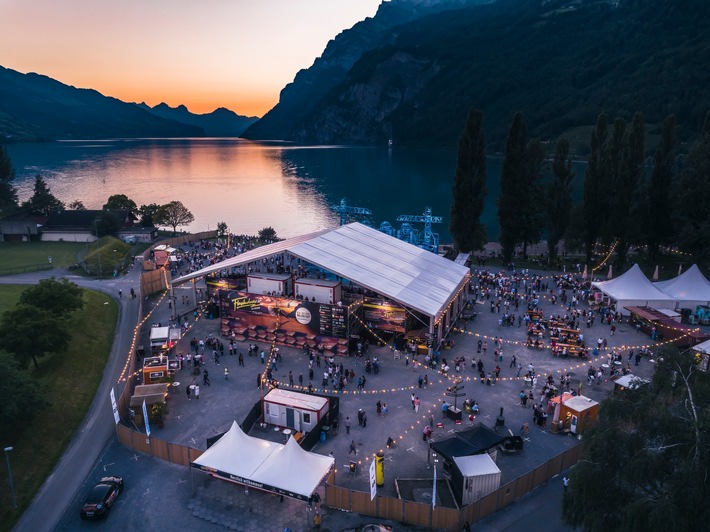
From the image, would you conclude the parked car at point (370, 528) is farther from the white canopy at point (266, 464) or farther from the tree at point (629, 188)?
the tree at point (629, 188)

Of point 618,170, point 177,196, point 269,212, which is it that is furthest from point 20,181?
point 618,170

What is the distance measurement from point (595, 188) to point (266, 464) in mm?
51888

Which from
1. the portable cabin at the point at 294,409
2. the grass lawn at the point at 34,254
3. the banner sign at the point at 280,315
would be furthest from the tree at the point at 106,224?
the portable cabin at the point at 294,409

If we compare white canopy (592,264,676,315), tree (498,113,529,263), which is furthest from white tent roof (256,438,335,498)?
tree (498,113,529,263)

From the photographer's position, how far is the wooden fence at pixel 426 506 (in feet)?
60.7

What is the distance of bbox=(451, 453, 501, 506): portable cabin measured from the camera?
→ 64.9ft

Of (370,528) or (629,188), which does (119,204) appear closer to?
(629,188)

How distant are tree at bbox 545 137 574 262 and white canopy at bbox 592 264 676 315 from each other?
18.2 m

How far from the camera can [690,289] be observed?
42.1 m

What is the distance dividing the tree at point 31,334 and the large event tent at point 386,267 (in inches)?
452

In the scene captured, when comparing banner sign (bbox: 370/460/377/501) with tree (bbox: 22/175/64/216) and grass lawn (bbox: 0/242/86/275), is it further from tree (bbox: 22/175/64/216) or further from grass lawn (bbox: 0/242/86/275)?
tree (bbox: 22/175/64/216)

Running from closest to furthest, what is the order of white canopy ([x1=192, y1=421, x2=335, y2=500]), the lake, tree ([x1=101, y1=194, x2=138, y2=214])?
white canopy ([x1=192, y1=421, x2=335, y2=500]), tree ([x1=101, y1=194, x2=138, y2=214]), the lake

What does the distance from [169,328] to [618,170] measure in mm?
50812

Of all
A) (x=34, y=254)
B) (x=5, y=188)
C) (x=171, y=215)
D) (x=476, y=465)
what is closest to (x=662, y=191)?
(x=476, y=465)
